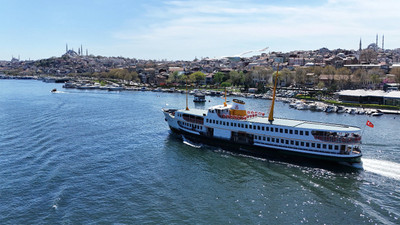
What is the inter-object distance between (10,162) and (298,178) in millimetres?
26141

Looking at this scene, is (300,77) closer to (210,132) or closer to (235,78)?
(235,78)

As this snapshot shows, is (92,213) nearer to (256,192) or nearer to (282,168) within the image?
(256,192)

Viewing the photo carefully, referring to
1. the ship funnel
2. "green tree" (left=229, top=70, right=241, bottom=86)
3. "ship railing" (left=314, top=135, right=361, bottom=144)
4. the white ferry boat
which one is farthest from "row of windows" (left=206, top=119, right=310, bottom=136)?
"green tree" (left=229, top=70, right=241, bottom=86)

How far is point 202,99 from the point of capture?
82875mm

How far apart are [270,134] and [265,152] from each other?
1.95m

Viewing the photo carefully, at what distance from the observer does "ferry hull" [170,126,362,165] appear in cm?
2946

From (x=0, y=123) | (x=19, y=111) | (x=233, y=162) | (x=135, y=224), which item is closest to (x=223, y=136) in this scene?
(x=233, y=162)

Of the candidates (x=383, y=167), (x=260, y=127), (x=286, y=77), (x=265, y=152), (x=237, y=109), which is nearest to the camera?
(x=383, y=167)

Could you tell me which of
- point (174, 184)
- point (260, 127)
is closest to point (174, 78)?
point (260, 127)

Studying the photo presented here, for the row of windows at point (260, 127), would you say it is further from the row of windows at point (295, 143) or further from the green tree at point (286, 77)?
the green tree at point (286, 77)

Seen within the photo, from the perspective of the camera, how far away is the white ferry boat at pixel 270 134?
2969 centimetres

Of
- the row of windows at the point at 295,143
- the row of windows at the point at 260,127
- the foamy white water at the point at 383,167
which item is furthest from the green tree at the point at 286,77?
the foamy white water at the point at 383,167

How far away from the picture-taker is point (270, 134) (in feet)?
107

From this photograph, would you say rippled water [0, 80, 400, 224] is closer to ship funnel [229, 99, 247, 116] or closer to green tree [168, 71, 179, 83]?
ship funnel [229, 99, 247, 116]
